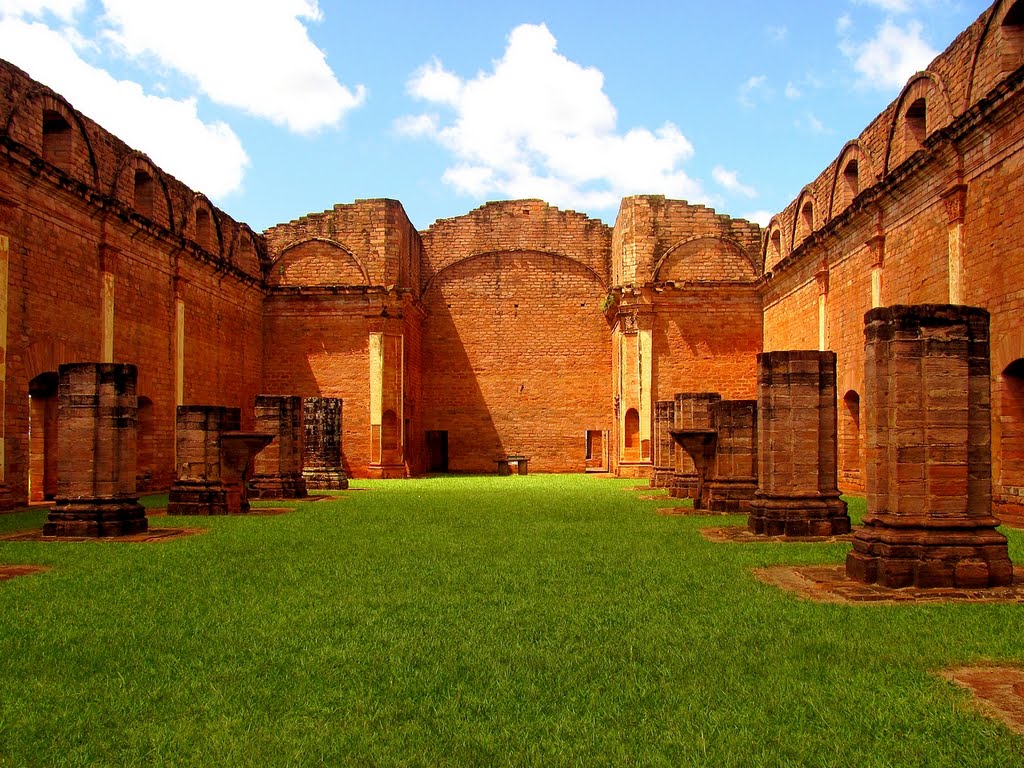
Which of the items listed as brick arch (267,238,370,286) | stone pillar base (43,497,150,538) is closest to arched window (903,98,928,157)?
stone pillar base (43,497,150,538)

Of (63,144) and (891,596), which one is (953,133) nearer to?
(891,596)

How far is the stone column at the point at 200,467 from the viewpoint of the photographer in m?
13.5

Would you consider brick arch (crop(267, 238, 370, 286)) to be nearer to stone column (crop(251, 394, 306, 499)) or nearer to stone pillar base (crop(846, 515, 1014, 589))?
stone column (crop(251, 394, 306, 499))

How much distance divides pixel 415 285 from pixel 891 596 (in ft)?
74.0

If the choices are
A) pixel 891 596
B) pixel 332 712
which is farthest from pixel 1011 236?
pixel 332 712

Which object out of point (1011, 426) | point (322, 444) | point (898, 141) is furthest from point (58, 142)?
point (1011, 426)

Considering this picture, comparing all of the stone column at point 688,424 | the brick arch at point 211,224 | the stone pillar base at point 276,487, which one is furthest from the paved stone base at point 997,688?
the brick arch at point 211,224

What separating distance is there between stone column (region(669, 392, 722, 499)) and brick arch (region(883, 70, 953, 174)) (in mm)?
5686

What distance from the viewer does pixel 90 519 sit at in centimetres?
1034

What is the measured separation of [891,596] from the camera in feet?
20.9

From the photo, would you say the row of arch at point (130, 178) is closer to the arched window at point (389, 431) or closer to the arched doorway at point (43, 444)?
the arched doorway at point (43, 444)

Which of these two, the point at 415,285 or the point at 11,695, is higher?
the point at 415,285

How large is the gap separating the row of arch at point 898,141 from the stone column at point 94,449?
13.1 metres

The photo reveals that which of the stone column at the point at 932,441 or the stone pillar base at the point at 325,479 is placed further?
the stone pillar base at the point at 325,479
